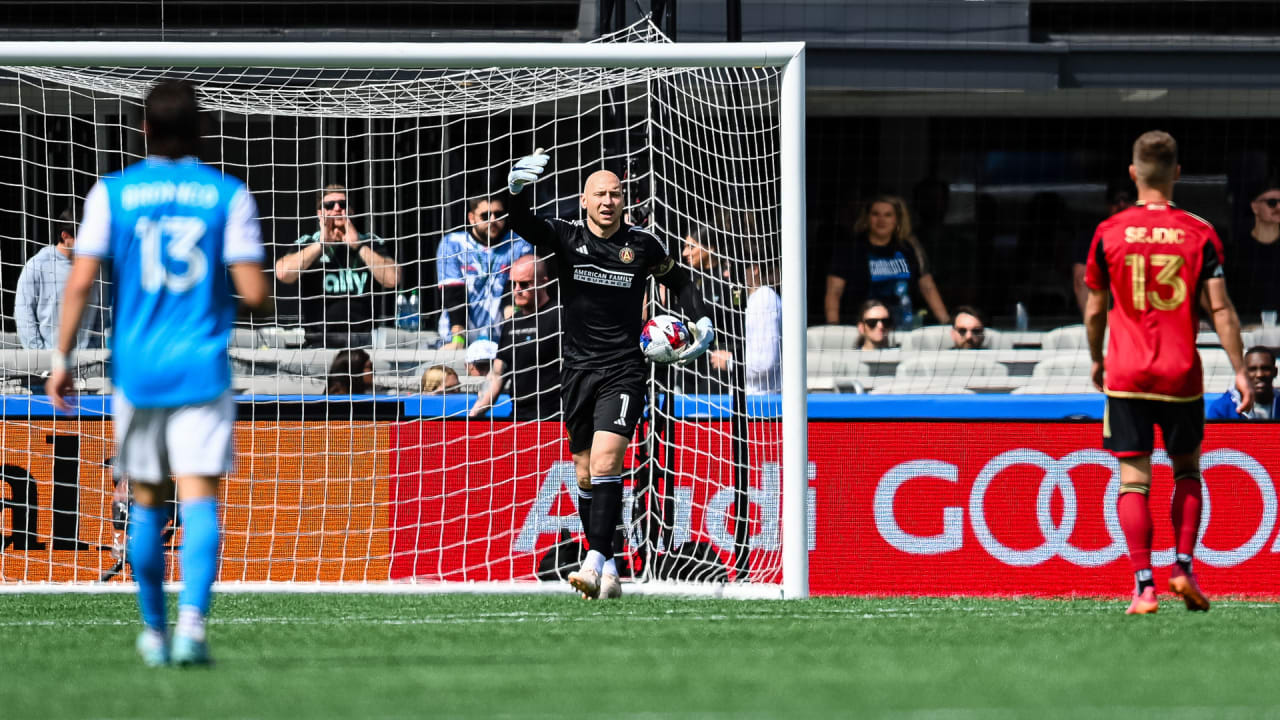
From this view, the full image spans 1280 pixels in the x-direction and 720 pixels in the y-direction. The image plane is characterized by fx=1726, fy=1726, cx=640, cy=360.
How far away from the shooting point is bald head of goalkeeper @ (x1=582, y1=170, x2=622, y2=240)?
25.6 ft

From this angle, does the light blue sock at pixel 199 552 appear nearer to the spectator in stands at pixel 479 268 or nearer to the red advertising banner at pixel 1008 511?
the red advertising banner at pixel 1008 511

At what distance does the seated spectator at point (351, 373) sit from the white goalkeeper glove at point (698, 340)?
96.6 inches

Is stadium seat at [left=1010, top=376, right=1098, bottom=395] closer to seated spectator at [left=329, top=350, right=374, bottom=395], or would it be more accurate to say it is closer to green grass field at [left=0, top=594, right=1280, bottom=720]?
seated spectator at [left=329, top=350, right=374, bottom=395]

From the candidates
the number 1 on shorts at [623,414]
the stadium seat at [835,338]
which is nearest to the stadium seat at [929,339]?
the stadium seat at [835,338]

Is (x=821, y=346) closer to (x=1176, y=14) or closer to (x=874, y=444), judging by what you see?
(x=874, y=444)

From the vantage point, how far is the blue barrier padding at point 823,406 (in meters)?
8.87

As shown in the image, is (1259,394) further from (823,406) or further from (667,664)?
(667,664)

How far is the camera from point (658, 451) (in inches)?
346

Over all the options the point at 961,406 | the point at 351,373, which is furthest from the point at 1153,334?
the point at 351,373

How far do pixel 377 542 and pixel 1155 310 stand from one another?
14.5 ft

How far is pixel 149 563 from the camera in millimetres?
4598

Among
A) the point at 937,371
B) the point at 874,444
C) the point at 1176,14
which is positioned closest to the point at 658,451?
the point at 874,444

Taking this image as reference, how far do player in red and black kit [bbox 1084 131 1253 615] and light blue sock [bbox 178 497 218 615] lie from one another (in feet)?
10.5

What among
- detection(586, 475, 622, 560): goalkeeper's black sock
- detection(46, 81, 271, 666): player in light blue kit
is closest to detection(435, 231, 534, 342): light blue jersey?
detection(586, 475, 622, 560): goalkeeper's black sock
